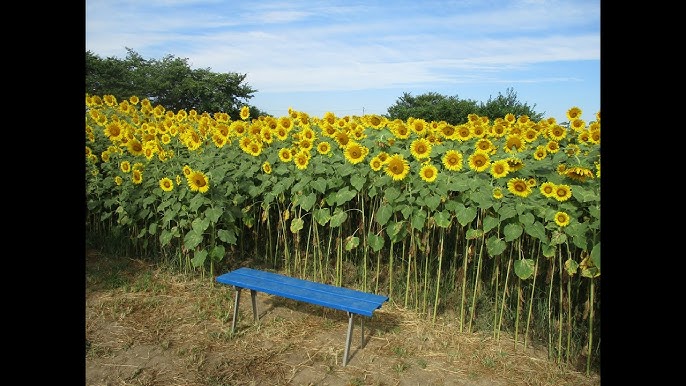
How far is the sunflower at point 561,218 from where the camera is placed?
2941 millimetres

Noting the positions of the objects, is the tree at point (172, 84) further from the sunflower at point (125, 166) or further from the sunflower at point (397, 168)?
the sunflower at point (397, 168)

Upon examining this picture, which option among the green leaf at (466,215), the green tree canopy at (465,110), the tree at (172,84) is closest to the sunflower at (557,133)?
the green leaf at (466,215)

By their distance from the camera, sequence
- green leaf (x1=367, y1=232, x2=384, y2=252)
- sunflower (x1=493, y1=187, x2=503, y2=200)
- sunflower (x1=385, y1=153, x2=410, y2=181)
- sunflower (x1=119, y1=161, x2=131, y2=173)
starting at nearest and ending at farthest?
1. sunflower (x1=493, y1=187, x2=503, y2=200)
2. sunflower (x1=385, y1=153, x2=410, y2=181)
3. green leaf (x1=367, y1=232, x2=384, y2=252)
4. sunflower (x1=119, y1=161, x2=131, y2=173)

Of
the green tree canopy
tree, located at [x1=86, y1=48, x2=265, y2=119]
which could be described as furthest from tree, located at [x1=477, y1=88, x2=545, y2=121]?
tree, located at [x1=86, y1=48, x2=265, y2=119]

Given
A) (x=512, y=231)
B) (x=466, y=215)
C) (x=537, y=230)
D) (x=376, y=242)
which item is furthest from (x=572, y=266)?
(x=376, y=242)

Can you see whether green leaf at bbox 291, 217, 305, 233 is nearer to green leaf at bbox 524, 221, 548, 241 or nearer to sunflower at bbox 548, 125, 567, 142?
green leaf at bbox 524, 221, 548, 241

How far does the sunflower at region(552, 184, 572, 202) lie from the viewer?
3016 millimetres

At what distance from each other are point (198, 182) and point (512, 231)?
2.38 m

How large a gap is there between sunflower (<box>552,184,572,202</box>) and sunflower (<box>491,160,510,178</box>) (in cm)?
32

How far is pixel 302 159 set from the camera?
157 inches

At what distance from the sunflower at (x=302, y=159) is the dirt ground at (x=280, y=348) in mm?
1100

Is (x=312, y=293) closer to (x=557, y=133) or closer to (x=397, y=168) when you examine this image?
(x=397, y=168)

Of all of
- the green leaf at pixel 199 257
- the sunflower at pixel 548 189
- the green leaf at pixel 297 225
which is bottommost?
the green leaf at pixel 199 257

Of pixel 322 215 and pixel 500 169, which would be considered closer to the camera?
pixel 500 169
